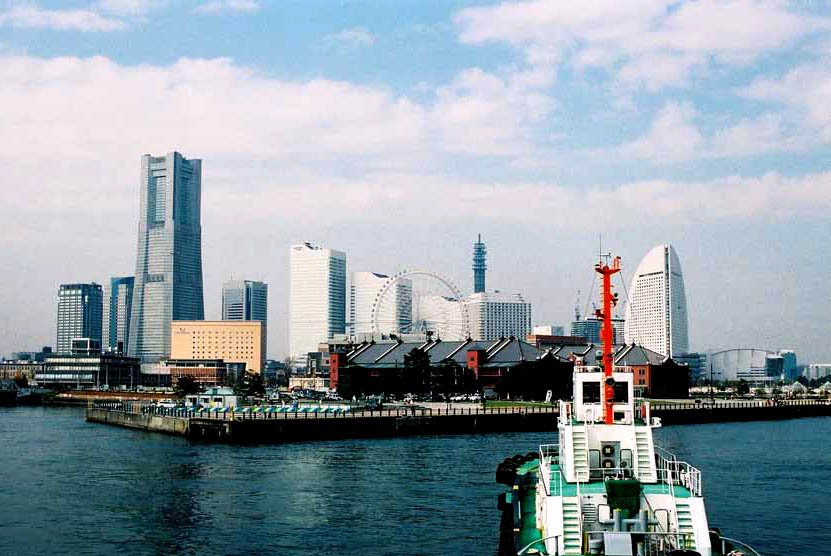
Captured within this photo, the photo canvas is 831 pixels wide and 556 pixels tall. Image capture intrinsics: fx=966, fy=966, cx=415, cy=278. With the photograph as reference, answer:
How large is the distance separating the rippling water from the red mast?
46.6 ft

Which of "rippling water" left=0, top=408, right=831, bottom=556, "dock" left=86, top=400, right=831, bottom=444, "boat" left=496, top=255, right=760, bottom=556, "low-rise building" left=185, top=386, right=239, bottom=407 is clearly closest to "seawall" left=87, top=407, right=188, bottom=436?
"dock" left=86, top=400, right=831, bottom=444

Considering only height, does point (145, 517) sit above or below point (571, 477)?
below

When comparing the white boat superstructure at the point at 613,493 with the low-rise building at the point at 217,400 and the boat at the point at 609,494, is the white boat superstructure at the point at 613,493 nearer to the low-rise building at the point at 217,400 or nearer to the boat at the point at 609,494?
the boat at the point at 609,494

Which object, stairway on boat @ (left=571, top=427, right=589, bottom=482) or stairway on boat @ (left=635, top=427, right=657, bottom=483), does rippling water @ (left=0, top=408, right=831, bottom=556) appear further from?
stairway on boat @ (left=635, top=427, right=657, bottom=483)

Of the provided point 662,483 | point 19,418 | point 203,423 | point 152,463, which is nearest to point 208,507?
point 152,463

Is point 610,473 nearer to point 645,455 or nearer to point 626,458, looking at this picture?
point 626,458

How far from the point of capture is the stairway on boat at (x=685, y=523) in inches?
1385

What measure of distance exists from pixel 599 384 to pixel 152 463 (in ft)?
197

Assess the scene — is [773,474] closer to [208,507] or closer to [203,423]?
[208,507]

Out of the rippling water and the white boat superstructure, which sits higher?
the white boat superstructure

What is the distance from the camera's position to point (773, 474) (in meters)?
84.5

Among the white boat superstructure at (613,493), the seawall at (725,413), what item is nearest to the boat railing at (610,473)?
the white boat superstructure at (613,493)

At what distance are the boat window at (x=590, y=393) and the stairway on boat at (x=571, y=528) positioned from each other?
8269mm

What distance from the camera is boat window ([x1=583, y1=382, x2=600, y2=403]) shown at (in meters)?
44.2
